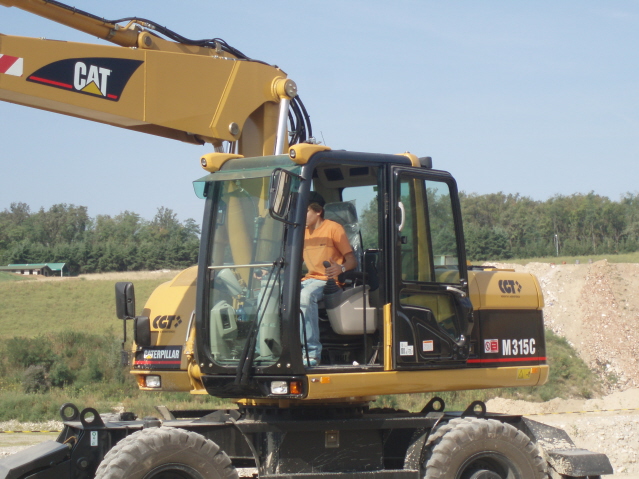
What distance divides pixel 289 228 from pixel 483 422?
8.02ft

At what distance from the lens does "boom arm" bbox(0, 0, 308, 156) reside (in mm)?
6125

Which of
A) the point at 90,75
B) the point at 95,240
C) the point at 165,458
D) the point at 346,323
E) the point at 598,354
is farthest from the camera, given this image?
the point at 95,240

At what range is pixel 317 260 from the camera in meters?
6.42

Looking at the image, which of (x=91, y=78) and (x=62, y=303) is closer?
(x=91, y=78)

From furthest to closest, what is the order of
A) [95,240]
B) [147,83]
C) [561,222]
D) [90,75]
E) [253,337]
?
1. [95,240]
2. [561,222]
3. [147,83]
4. [90,75]
5. [253,337]

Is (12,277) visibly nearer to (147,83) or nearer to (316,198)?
(147,83)

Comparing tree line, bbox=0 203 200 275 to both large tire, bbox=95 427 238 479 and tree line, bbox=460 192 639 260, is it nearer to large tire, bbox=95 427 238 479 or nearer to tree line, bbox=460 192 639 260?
tree line, bbox=460 192 639 260

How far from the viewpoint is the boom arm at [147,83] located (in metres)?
6.12

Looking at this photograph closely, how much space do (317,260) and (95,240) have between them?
258ft

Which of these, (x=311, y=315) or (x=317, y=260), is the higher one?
(x=317, y=260)

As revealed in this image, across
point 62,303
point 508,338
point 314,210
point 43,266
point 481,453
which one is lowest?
point 481,453

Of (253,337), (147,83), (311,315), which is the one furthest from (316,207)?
(147,83)

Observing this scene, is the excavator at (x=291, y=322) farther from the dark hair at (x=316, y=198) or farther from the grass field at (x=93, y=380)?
the grass field at (x=93, y=380)

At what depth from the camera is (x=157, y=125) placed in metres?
7.14
